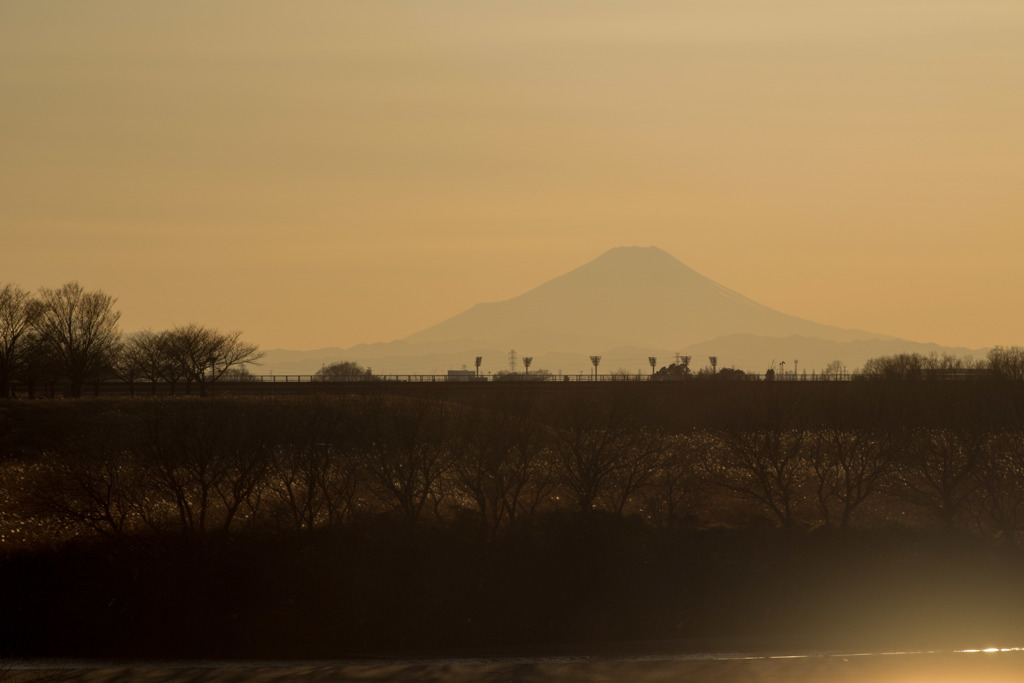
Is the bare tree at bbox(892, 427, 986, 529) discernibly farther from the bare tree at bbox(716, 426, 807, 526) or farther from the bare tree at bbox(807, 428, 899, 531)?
the bare tree at bbox(716, 426, 807, 526)

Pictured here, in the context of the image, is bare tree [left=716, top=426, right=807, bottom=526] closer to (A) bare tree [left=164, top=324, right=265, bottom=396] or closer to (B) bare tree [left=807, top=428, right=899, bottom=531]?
(B) bare tree [left=807, top=428, right=899, bottom=531]

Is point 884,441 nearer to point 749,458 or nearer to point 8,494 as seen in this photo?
point 749,458

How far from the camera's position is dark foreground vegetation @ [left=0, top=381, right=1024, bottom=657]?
143ft

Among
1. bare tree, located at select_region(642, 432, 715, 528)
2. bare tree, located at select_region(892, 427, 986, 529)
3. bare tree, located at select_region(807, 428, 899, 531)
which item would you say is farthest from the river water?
bare tree, located at select_region(807, 428, 899, 531)

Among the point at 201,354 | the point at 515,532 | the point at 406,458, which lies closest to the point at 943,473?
the point at 515,532

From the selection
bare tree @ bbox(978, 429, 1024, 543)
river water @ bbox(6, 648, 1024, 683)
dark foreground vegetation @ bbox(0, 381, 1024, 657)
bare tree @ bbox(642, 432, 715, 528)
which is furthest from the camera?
bare tree @ bbox(978, 429, 1024, 543)

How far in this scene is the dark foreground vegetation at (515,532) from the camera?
4372 cm

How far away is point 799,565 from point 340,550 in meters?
20.9

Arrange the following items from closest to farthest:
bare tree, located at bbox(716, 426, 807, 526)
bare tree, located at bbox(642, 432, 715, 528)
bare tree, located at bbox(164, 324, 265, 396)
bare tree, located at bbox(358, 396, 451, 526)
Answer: bare tree, located at bbox(358, 396, 451, 526) < bare tree, located at bbox(642, 432, 715, 528) < bare tree, located at bbox(716, 426, 807, 526) < bare tree, located at bbox(164, 324, 265, 396)

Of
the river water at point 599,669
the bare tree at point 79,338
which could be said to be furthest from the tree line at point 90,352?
the river water at point 599,669

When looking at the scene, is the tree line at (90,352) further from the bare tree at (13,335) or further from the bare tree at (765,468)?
the bare tree at (765,468)

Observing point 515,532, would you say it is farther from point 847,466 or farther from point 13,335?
point 13,335

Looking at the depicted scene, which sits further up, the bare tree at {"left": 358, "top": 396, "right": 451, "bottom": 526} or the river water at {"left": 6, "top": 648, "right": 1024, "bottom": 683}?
the bare tree at {"left": 358, "top": 396, "right": 451, "bottom": 526}

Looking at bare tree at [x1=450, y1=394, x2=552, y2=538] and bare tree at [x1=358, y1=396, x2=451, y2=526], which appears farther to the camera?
bare tree at [x1=450, y1=394, x2=552, y2=538]
